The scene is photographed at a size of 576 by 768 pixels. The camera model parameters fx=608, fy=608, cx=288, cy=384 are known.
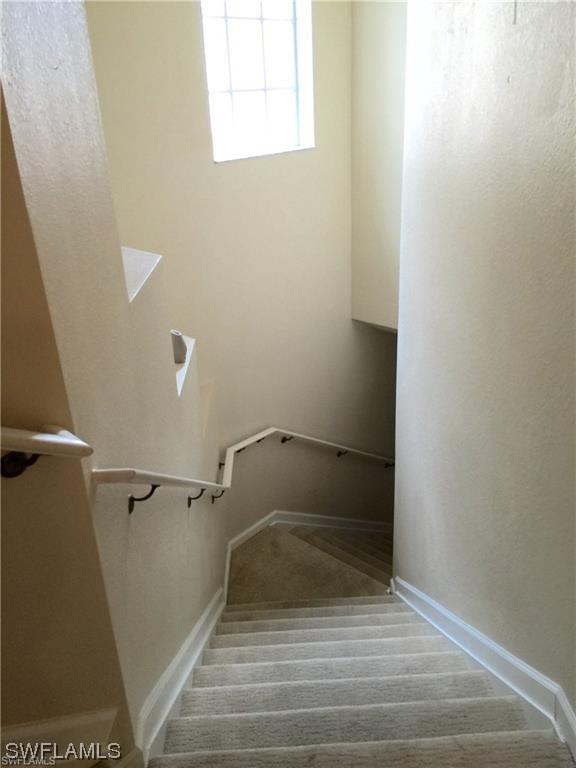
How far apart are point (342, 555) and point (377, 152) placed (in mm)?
3261

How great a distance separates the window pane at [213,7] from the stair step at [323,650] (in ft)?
12.4

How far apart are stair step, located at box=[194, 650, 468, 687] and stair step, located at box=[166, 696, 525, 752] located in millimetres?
392

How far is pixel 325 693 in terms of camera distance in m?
2.34

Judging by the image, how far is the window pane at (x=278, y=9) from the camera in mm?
4234

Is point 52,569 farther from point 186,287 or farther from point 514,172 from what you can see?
point 186,287

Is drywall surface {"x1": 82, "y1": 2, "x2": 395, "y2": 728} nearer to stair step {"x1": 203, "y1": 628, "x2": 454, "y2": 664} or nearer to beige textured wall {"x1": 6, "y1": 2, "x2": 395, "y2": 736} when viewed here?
beige textured wall {"x1": 6, "y1": 2, "x2": 395, "y2": 736}

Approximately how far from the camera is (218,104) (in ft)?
13.8

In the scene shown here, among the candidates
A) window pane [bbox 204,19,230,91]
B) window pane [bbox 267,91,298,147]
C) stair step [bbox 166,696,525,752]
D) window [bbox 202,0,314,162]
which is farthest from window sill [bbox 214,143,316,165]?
stair step [bbox 166,696,525,752]

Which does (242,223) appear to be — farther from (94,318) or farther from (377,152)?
(94,318)

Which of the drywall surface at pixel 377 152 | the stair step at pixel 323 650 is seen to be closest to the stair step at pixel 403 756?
the stair step at pixel 323 650

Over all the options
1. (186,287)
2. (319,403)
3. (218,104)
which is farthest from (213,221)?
(319,403)

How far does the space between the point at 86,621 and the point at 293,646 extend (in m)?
1.64

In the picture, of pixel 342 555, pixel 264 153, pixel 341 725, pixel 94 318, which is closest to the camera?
pixel 94 318

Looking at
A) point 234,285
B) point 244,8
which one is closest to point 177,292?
point 234,285
